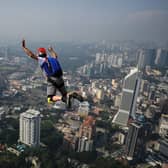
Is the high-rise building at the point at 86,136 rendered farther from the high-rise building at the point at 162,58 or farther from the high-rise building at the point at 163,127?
the high-rise building at the point at 162,58

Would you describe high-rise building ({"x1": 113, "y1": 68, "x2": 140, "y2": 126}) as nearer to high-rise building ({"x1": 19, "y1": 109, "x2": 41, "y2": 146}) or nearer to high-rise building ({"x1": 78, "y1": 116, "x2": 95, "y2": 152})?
high-rise building ({"x1": 78, "y1": 116, "x2": 95, "y2": 152})

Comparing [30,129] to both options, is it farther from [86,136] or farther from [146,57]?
[146,57]

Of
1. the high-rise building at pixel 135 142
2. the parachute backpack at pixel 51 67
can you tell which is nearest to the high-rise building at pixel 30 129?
the high-rise building at pixel 135 142

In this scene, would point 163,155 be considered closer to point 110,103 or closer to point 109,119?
point 109,119

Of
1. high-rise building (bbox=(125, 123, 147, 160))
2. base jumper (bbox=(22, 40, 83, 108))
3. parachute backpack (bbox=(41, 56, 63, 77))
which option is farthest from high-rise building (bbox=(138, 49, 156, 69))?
parachute backpack (bbox=(41, 56, 63, 77))

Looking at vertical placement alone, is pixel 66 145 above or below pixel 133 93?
below

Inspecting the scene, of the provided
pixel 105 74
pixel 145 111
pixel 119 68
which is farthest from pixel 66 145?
pixel 119 68

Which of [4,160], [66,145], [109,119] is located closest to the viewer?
[4,160]
